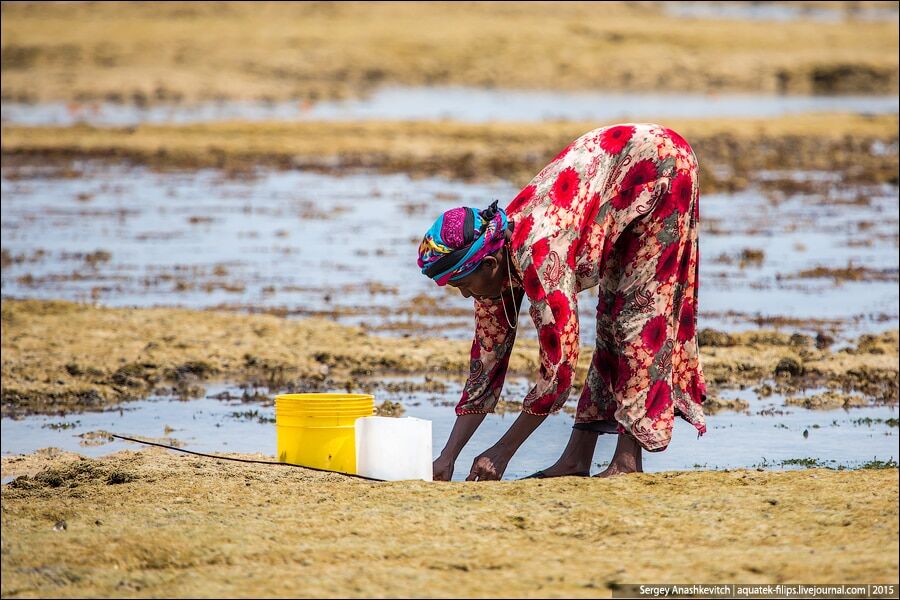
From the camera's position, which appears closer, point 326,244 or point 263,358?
point 263,358

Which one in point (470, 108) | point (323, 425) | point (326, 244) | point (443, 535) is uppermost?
point (470, 108)

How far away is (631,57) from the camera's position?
146ft

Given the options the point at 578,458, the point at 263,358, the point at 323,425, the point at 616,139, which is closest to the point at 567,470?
the point at 578,458

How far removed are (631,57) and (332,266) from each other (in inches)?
1275

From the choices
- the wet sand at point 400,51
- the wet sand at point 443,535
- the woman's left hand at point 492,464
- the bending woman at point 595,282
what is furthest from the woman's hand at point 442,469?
the wet sand at point 400,51

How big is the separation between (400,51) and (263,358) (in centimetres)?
3611

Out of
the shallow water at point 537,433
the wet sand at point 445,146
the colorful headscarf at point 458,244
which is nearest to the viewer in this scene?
the colorful headscarf at point 458,244

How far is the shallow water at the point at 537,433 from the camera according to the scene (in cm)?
648

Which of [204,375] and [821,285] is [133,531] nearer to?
[204,375]

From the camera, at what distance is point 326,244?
15.5 metres

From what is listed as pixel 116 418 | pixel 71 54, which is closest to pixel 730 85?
pixel 71 54

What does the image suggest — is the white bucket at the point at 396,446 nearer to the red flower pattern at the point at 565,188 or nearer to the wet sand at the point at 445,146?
the red flower pattern at the point at 565,188

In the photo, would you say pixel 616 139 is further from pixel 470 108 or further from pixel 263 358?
pixel 470 108

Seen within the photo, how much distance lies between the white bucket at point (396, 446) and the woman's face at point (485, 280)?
61 cm
